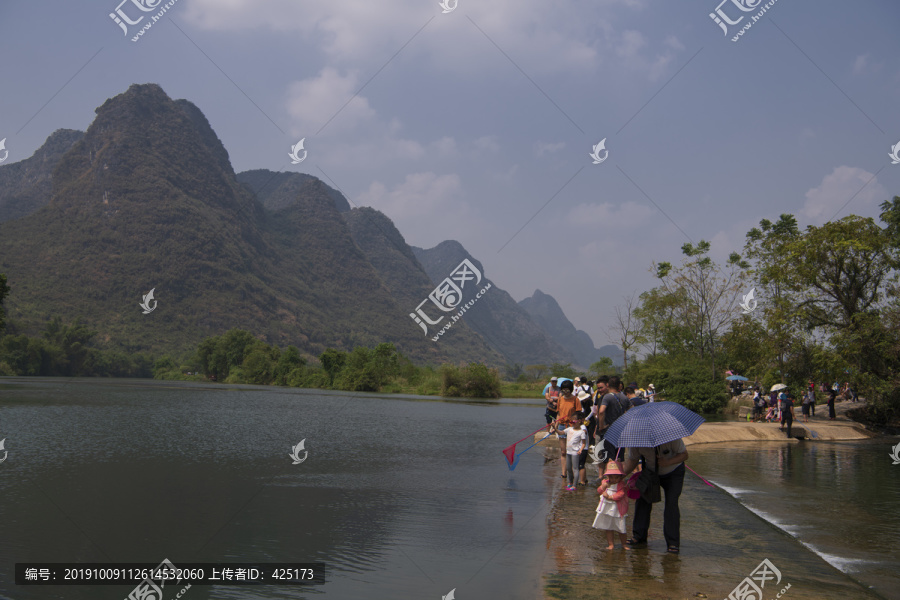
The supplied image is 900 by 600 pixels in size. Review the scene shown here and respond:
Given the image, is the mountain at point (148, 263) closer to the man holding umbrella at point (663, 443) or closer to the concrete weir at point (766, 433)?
the concrete weir at point (766, 433)

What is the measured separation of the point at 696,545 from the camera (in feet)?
24.8

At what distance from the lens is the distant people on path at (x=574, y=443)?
1057cm

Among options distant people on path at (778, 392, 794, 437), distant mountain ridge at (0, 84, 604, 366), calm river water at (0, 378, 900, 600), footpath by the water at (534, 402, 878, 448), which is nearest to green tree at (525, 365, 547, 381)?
distant mountain ridge at (0, 84, 604, 366)

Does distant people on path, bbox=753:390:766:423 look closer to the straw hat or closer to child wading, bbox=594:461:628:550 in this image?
child wading, bbox=594:461:628:550

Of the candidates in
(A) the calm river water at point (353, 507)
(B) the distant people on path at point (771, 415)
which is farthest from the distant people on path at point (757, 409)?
(A) the calm river water at point (353, 507)

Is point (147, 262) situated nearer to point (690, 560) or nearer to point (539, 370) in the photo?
point (539, 370)

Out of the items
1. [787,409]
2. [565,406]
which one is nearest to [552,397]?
[565,406]

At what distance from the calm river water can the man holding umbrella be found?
1534 mm

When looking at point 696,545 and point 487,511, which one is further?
point 487,511

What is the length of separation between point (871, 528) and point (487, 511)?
17.6ft

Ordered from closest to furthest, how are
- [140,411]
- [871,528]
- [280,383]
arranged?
[871,528] < [140,411] < [280,383]

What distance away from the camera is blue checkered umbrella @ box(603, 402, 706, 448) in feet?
22.0

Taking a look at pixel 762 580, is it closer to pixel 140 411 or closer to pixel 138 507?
pixel 138 507

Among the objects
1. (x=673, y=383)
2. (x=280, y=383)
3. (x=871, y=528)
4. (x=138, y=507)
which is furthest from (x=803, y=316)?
(x=280, y=383)
